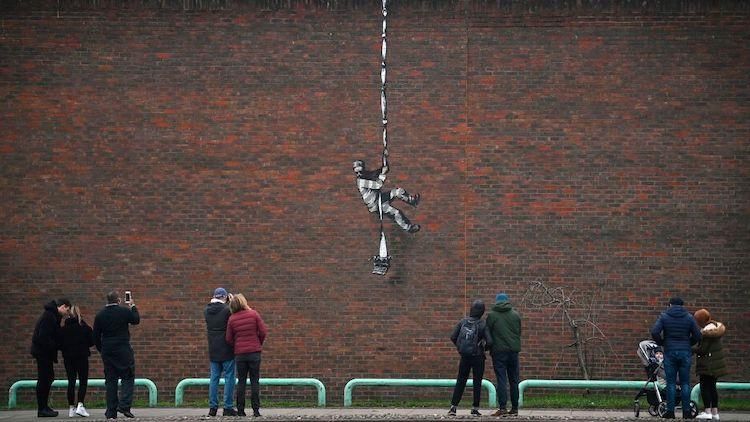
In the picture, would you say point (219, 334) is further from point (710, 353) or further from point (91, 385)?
point (710, 353)

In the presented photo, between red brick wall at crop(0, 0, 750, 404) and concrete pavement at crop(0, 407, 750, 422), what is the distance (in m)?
1.63

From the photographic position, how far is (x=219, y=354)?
16.0 m

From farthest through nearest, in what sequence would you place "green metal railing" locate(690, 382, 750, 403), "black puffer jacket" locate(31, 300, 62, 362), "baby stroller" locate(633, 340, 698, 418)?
"green metal railing" locate(690, 382, 750, 403) < "black puffer jacket" locate(31, 300, 62, 362) < "baby stroller" locate(633, 340, 698, 418)

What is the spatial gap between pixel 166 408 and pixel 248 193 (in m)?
3.54

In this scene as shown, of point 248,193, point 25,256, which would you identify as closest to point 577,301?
point 248,193

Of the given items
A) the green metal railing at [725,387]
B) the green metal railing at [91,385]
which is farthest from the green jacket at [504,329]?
the green metal railing at [91,385]

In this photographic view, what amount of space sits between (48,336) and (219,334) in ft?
8.14

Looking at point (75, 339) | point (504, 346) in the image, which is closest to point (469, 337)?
point (504, 346)

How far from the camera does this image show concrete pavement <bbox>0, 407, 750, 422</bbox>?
15.5m

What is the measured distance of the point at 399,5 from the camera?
19.9 meters

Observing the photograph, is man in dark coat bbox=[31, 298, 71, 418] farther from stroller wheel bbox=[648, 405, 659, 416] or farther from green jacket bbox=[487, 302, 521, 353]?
stroller wheel bbox=[648, 405, 659, 416]

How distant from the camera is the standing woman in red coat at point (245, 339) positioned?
51.5 feet

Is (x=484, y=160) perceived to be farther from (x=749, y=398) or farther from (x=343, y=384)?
(x=749, y=398)

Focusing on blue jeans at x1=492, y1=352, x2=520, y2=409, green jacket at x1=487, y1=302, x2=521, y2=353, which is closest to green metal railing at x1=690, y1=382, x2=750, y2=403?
blue jeans at x1=492, y1=352, x2=520, y2=409
